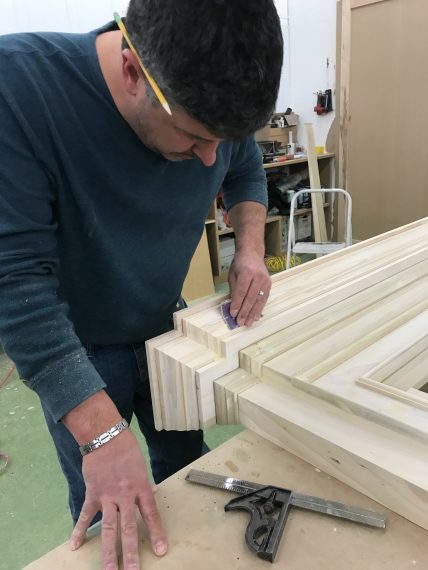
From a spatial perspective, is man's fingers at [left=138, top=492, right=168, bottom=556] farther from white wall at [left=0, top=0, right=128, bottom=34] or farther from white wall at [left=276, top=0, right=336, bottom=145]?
white wall at [left=276, top=0, right=336, bottom=145]

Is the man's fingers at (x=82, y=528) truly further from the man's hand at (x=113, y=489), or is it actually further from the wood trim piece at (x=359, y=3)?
the wood trim piece at (x=359, y=3)

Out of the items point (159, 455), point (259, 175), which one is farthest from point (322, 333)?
point (159, 455)

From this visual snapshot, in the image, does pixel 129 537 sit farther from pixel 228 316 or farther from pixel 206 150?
pixel 206 150

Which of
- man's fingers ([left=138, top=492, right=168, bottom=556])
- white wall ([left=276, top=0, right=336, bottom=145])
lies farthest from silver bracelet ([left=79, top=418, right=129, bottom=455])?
white wall ([left=276, top=0, right=336, bottom=145])

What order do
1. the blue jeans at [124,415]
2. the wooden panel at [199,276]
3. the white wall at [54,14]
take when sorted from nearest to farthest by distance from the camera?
the blue jeans at [124,415], the white wall at [54,14], the wooden panel at [199,276]

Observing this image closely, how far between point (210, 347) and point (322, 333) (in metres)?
0.29

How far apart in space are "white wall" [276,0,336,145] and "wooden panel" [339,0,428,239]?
2.41 feet

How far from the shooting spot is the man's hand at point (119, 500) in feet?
2.32

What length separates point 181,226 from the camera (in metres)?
1.19

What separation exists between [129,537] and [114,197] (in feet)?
2.30

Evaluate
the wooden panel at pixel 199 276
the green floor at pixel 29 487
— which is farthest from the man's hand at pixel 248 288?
the wooden panel at pixel 199 276

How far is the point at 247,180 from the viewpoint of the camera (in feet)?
4.91

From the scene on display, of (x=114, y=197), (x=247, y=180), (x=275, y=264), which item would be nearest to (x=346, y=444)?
(x=114, y=197)

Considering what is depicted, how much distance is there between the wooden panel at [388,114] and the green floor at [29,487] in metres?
2.85
